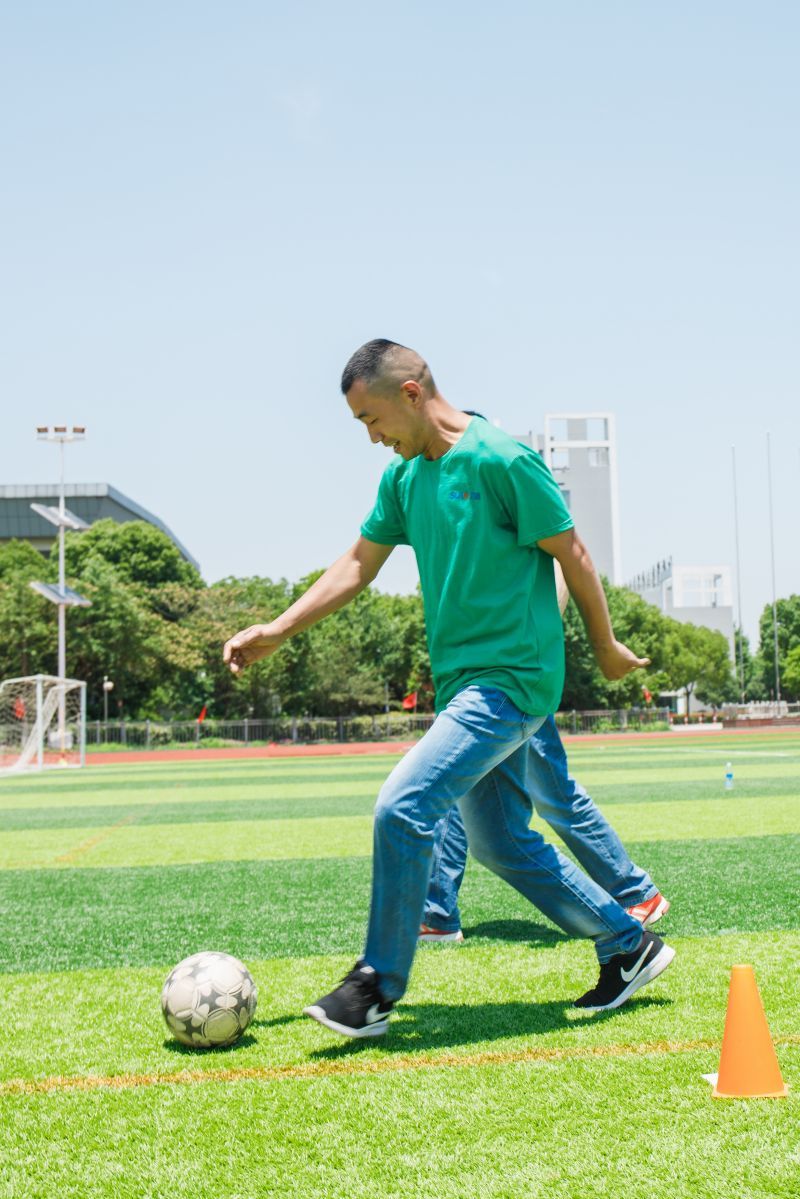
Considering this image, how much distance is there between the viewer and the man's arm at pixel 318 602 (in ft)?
14.5

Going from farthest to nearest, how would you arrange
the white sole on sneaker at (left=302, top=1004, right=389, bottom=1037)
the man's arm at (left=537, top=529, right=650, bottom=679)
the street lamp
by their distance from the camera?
1. the street lamp
2. the man's arm at (left=537, top=529, right=650, bottom=679)
3. the white sole on sneaker at (left=302, top=1004, right=389, bottom=1037)

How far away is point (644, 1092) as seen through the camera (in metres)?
3.37

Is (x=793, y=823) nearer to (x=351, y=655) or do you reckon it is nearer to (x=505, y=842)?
(x=505, y=842)

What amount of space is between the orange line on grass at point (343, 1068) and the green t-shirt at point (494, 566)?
112 cm

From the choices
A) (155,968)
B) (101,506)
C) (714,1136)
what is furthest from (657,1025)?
(101,506)

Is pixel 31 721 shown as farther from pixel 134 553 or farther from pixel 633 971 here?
pixel 134 553

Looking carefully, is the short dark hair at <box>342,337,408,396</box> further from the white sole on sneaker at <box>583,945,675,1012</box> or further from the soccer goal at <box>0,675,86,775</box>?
the soccer goal at <box>0,675,86,775</box>

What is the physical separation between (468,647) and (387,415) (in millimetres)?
847

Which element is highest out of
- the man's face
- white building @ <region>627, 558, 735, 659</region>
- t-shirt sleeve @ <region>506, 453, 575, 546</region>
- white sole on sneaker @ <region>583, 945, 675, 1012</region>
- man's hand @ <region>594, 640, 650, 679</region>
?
white building @ <region>627, 558, 735, 659</region>

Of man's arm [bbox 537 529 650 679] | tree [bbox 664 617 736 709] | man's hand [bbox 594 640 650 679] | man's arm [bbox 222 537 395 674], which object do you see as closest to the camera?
man's arm [bbox 537 529 650 679]

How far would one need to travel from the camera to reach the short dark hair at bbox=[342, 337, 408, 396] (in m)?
4.01

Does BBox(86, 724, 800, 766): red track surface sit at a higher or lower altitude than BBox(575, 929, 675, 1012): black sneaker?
lower

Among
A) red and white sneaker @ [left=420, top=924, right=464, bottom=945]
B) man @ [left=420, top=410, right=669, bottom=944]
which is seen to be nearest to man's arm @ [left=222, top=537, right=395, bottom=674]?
man @ [left=420, top=410, right=669, bottom=944]

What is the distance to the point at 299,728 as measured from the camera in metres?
59.8
